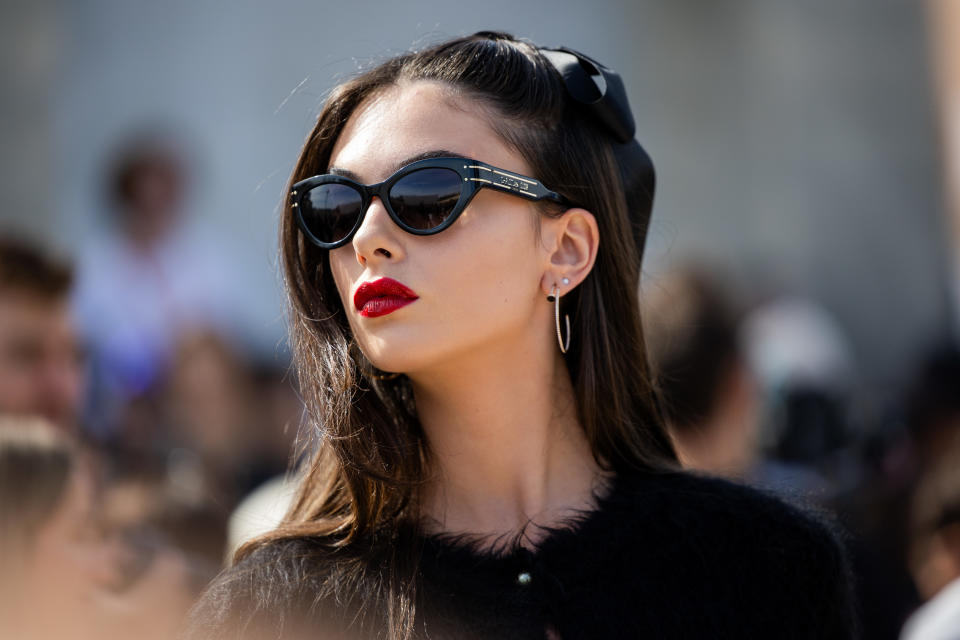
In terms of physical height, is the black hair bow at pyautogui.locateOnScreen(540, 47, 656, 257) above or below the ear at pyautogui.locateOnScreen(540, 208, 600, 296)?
above

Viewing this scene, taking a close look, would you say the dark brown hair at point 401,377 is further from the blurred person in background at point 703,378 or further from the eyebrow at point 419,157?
the blurred person in background at point 703,378

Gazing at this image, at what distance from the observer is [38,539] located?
2.66 meters

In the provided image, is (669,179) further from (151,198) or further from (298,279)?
(298,279)

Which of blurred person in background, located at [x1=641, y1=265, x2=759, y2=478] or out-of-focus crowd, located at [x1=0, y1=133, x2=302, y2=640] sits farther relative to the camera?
blurred person in background, located at [x1=641, y1=265, x2=759, y2=478]

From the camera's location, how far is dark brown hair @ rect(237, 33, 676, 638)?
231 centimetres

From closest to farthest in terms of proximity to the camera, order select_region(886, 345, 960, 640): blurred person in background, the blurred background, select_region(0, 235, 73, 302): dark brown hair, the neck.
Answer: the neck
select_region(886, 345, 960, 640): blurred person in background
select_region(0, 235, 73, 302): dark brown hair
the blurred background

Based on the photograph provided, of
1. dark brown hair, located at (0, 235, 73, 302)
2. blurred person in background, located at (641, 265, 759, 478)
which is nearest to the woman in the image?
blurred person in background, located at (641, 265, 759, 478)

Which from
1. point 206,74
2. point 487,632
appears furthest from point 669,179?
point 487,632

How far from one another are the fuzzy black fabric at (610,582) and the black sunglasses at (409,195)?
576mm

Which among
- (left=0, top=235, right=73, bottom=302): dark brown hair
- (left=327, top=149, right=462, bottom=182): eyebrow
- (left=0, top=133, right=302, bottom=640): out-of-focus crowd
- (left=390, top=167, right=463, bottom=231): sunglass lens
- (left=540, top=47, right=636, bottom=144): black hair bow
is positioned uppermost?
(left=540, top=47, right=636, bottom=144): black hair bow

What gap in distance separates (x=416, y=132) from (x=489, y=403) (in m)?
0.54

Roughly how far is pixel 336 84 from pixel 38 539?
1161 mm

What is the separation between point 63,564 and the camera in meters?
2.70

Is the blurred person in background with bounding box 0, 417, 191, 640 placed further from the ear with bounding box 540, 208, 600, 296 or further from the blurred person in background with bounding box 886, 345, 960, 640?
the blurred person in background with bounding box 886, 345, 960, 640
